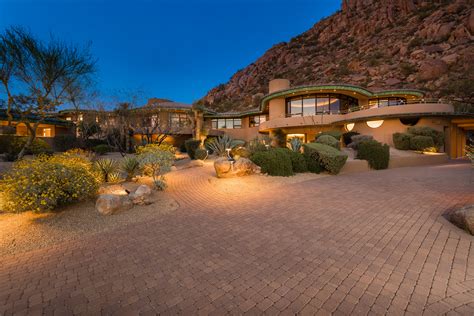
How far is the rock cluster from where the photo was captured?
530 cm

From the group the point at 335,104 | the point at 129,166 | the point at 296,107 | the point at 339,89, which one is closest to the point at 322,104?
the point at 335,104

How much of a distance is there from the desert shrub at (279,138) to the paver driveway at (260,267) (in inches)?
795

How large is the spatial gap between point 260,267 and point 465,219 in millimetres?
4298

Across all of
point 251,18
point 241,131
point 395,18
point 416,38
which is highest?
point 251,18

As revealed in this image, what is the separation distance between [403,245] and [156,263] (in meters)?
4.21

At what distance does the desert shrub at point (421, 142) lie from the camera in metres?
15.7

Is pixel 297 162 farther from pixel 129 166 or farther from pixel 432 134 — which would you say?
pixel 432 134

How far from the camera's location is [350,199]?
6.30 meters

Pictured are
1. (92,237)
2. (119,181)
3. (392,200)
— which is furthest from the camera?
(119,181)

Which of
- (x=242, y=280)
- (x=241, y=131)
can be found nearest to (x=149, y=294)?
(x=242, y=280)

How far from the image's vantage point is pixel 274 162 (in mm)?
9758

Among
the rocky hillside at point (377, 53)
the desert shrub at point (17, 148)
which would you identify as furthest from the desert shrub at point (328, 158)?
the desert shrub at point (17, 148)

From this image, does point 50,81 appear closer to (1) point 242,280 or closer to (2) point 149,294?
(2) point 149,294

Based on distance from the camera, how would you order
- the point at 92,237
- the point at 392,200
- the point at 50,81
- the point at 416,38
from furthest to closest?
the point at 416,38 → the point at 50,81 → the point at 392,200 → the point at 92,237
